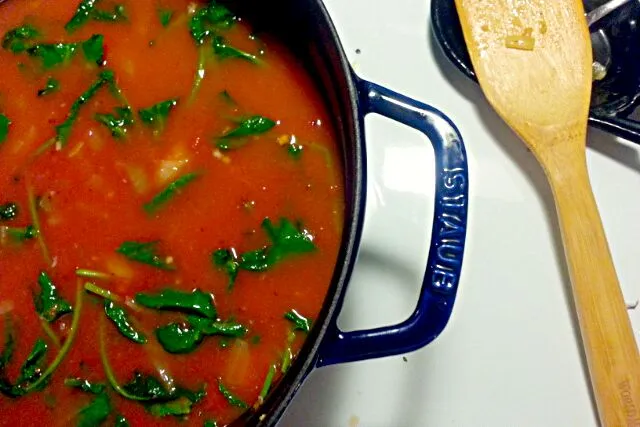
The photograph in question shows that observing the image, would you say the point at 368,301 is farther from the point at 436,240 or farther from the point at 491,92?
the point at 491,92

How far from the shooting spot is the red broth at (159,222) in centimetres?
105

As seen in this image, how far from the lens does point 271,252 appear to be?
107cm

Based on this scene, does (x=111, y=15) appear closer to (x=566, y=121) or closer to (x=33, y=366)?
(x=33, y=366)

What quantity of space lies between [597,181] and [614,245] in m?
0.13

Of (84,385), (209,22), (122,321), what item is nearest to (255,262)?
(122,321)

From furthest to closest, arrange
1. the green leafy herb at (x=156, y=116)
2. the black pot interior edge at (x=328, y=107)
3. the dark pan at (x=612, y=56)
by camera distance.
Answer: the dark pan at (x=612, y=56) → the green leafy herb at (x=156, y=116) → the black pot interior edge at (x=328, y=107)

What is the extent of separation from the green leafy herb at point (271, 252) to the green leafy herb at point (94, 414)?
0.27m

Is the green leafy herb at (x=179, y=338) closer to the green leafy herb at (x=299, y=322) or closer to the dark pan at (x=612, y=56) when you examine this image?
the green leafy herb at (x=299, y=322)

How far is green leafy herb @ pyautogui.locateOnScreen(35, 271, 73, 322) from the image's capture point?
107cm

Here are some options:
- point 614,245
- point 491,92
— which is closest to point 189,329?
point 491,92

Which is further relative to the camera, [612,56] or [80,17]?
[612,56]

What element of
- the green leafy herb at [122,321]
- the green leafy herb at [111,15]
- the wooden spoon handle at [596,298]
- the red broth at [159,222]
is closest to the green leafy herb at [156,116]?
the red broth at [159,222]

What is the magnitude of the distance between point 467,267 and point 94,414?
2.33 feet

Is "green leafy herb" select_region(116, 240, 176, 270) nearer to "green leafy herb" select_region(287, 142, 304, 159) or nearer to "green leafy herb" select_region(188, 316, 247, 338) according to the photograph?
"green leafy herb" select_region(188, 316, 247, 338)
